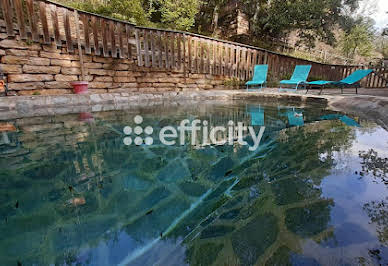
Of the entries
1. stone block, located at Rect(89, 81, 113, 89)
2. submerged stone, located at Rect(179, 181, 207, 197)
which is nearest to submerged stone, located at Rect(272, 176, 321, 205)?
submerged stone, located at Rect(179, 181, 207, 197)

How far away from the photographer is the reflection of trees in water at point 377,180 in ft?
3.10

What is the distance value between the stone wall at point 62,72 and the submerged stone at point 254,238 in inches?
235

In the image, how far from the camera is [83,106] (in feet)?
16.8

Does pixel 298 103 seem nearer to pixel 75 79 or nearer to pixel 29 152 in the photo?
pixel 29 152

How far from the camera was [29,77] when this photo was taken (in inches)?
186

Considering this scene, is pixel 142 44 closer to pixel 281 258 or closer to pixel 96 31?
pixel 96 31

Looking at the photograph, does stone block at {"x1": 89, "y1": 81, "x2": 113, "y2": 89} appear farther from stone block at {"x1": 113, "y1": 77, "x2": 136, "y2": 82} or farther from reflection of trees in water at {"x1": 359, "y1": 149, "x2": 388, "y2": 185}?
reflection of trees in water at {"x1": 359, "y1": 149, "x2": 388, "y2": 185}

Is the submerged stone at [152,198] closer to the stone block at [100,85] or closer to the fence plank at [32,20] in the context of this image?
the stone block at [100,85]

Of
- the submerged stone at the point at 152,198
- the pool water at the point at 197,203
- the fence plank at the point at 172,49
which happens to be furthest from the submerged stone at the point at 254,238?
the fence plank at the point at 172,49

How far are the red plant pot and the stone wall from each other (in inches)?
11.0

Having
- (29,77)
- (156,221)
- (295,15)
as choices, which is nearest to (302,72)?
(295,15)

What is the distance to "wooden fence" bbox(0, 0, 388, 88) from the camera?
184 inches

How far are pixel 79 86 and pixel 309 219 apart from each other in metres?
5.93

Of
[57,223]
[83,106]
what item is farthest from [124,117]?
[57,223]
